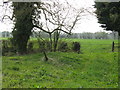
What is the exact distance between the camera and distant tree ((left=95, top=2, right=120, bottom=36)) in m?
30.1

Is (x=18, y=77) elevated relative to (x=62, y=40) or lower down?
lower down

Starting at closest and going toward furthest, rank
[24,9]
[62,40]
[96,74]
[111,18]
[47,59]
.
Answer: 1. [96,74]
2. [47,59]
3. [24,9]
4. [62,40]
5. [111,18]

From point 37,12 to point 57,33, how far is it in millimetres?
3679

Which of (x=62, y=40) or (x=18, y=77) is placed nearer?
(x=18, y=77)

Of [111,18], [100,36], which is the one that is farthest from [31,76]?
[100,36]

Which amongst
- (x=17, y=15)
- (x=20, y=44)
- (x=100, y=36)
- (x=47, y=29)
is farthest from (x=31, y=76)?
(x=100, y=36)

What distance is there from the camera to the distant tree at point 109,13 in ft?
98.7

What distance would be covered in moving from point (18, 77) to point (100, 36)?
67.3 m

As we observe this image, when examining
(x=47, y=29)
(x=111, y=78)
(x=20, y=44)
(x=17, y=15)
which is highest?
(x=17, y=15)

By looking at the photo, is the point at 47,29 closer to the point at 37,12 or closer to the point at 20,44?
the point at 37,12

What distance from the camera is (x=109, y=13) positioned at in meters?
32.2

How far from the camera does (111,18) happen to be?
29922 mm

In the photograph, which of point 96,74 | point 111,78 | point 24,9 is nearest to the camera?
point 111,78

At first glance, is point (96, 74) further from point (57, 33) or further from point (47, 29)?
point (57, 33)
